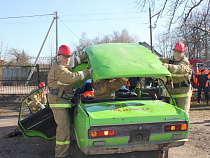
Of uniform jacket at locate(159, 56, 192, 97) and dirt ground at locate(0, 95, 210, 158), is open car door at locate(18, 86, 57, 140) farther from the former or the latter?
uniform jacket at locate(159, 56, 192, 97)

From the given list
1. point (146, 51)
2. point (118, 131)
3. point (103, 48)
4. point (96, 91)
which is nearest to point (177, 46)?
point (146, 51)

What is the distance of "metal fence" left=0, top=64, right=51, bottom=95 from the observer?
485 inches

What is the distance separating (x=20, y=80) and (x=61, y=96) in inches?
354

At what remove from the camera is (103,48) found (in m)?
4.05

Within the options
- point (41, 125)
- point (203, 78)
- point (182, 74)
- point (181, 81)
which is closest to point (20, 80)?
point (41, 125)

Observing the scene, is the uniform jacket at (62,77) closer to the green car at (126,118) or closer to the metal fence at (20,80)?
the green car at (126,118)

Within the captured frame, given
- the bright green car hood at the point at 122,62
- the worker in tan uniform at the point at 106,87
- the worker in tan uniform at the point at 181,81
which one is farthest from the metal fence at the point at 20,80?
the worker in tan uniform at the point at 181,81

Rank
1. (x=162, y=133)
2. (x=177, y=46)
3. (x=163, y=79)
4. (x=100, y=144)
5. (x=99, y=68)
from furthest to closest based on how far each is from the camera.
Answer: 1. (x=177, y=46)
2. (x=163, y=79)
3. (x=99, y=68)
4. (x=162, y=133)
5. (x=100, y=144)

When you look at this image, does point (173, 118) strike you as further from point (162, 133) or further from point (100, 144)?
point (100, 144)

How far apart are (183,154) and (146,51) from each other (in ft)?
7.29

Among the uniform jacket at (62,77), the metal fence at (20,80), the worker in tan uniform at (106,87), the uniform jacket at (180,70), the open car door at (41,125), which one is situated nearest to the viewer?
the uniform jacket at (62,77)

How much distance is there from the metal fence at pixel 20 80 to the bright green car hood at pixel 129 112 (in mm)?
8964

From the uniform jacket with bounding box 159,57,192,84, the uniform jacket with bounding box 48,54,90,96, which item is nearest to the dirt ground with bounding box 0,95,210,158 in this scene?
the uniform jacket with bounding box 48,54,90,96

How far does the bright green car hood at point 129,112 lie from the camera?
300 cm
